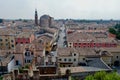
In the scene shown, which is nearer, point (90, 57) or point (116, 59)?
A: point (90, 57)

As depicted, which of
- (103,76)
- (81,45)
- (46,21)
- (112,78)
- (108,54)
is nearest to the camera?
(112,78)

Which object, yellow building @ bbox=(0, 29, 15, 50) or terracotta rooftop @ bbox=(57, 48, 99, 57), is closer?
terracotta rooftop @ bbox=(57, 48, 99, 57)

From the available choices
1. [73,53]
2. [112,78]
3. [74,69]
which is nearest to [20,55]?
[73,53]

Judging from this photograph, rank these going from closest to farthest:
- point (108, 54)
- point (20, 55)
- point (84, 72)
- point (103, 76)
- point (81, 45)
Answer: point (103, 76)
point (84, 72)
point (20, 55)
point (108, 54)
point (81, 45)

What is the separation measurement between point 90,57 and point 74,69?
11687mm

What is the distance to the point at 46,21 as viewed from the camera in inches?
5482

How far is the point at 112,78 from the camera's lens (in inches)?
1152

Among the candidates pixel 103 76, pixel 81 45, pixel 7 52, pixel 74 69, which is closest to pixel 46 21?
pixel 81 45

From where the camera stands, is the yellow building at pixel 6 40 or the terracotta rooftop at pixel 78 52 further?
the yellow building at pixel 6 40

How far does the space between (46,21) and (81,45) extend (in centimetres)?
6937

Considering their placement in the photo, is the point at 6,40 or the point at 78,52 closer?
the point at 78,52

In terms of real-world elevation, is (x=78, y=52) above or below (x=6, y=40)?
below

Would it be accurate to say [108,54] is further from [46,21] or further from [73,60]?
[46,21]

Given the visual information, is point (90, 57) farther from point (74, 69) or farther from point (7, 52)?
point (7, 52)
